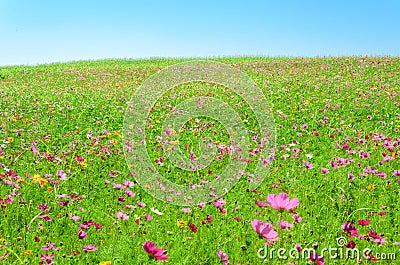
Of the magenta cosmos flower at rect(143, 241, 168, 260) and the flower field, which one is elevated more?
the magenta cosmos flower at rect(143, 241, 168, 260)

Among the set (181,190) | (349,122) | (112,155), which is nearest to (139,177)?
(181,190)

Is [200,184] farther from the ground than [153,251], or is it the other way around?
[153,251]

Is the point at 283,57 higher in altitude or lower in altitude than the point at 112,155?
higher

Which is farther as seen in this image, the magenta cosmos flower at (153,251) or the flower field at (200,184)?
the flower field at (200,184)

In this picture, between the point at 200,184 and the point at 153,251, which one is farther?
the point at 200,184

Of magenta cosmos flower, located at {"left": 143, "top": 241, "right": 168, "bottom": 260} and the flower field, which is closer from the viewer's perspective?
magenta cosmos flower, located at {"left": 143, "top": 241, "right": 168, "bottom": 260}

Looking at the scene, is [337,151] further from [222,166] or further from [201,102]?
[201,102]

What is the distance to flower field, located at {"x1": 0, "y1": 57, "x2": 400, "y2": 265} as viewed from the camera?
3.36 meters

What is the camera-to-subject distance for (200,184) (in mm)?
5391

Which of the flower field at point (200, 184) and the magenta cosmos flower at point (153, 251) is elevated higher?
the magenta cosmos flower at point (153, 251)

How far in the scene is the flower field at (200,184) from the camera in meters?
3.36

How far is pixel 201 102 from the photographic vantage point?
12.2 meters

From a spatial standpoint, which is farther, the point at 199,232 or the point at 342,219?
the point at 342,219

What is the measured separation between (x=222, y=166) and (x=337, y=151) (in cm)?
236
